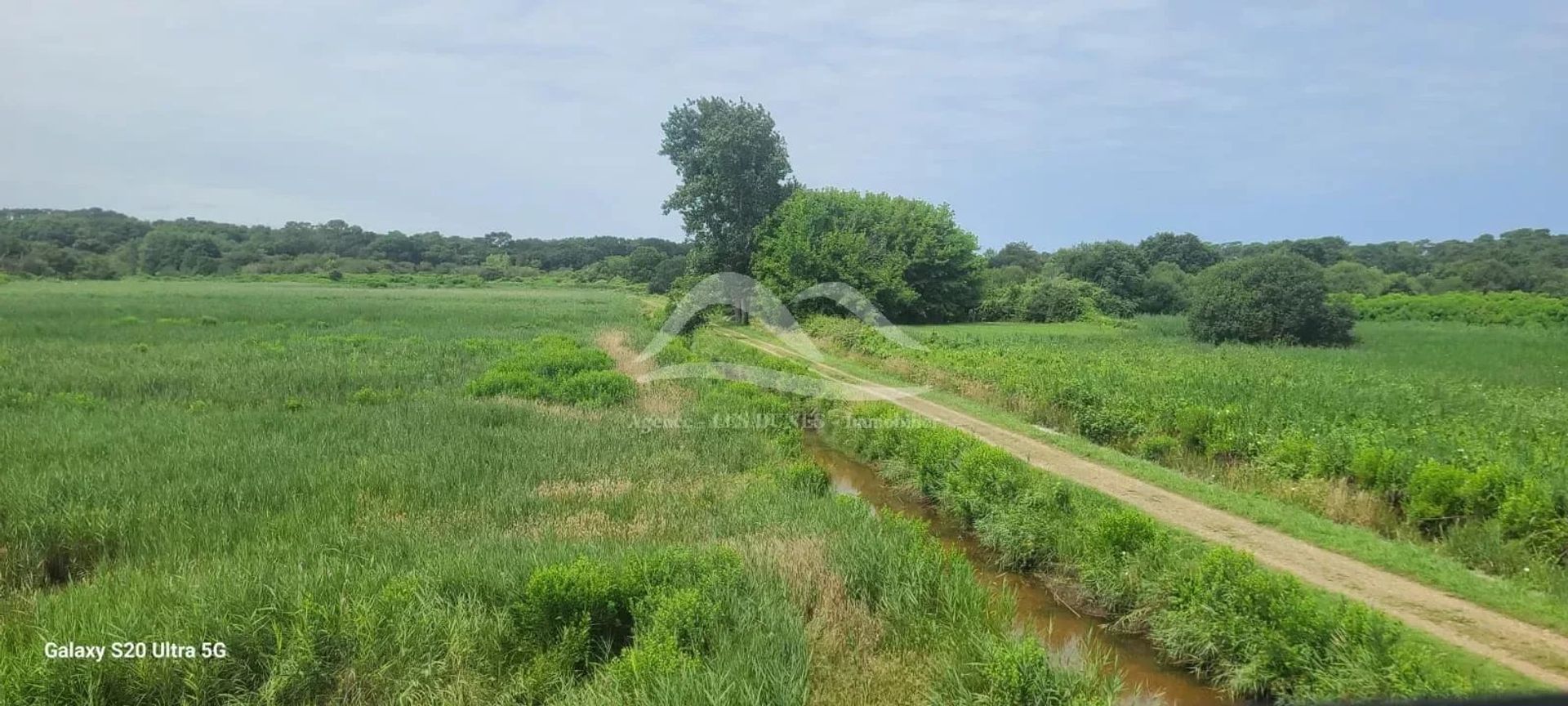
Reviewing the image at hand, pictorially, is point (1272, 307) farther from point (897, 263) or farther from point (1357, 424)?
point (1357, 424)

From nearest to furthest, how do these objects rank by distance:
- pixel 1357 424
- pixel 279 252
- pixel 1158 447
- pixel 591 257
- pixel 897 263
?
pixel 1357 424, pixel 1158 447, pixel 897 263, pixel 279 252, pixel 591 257

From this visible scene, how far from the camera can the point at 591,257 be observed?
126 m

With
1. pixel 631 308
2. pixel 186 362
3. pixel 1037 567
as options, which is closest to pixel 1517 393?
pixel 1037 567

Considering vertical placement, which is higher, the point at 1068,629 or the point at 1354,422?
the point at 1354,422

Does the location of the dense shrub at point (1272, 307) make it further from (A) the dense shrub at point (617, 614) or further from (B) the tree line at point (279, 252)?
(B) the tree line at point (279, 252)

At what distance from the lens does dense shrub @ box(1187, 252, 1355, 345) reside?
1077 inches

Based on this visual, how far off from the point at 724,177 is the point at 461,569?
107ft

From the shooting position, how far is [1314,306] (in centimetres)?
2734

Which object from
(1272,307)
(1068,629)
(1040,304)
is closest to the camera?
(1068,629)

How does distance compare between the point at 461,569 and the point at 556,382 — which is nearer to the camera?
the point at 461,569

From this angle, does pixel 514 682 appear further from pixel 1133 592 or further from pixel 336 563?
pixel 1133 592

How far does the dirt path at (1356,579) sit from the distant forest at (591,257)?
3101cm

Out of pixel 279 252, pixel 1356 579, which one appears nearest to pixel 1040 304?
pixel 1356 579

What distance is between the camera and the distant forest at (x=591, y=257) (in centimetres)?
5041
